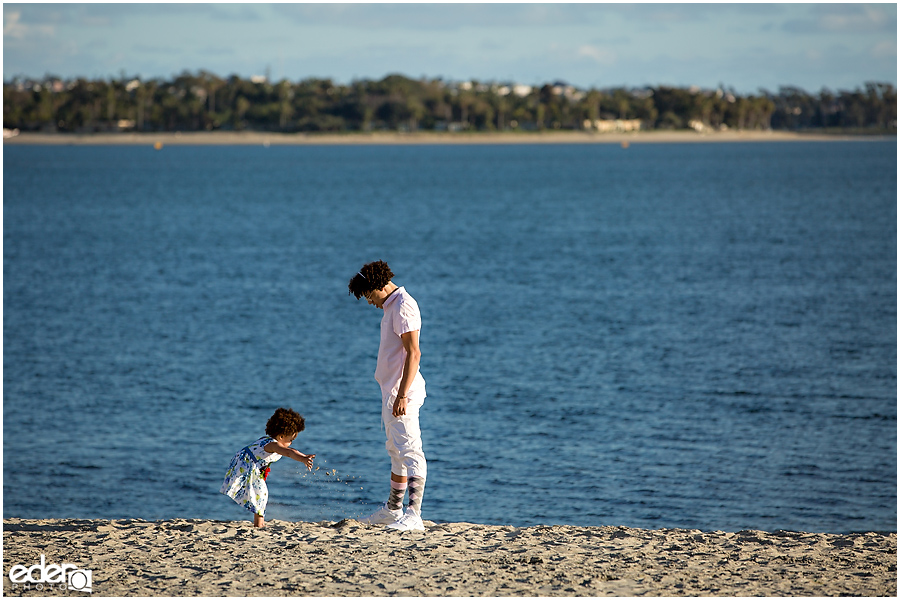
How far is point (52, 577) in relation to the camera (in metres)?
6.46

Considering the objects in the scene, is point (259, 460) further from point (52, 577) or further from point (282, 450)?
point (52, 577)

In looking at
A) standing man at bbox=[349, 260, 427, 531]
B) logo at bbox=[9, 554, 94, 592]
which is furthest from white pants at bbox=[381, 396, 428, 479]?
logo at bbox=[9, 554, 94, 592]

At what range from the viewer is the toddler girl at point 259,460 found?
7227mm

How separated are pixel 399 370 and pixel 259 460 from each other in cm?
142

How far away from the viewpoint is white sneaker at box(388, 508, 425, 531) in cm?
737

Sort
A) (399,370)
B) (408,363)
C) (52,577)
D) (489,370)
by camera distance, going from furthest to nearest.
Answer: (489,370), (399,370), (408,363), (52,577)

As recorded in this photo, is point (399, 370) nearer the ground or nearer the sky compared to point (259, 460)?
nearer the sky

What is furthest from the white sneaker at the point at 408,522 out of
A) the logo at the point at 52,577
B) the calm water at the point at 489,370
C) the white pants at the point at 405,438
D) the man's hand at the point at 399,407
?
the calm water at the point at 489,370

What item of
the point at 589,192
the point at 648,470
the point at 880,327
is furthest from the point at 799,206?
the point at 648,470

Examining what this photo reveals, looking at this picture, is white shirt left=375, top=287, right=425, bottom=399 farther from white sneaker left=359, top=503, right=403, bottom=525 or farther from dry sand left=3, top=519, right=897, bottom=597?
dry sand left=3, top=519, right=897, bottom=597

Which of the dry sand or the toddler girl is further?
the toddler girl

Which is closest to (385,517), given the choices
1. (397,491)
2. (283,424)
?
(397,491)

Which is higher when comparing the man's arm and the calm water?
the man's arm

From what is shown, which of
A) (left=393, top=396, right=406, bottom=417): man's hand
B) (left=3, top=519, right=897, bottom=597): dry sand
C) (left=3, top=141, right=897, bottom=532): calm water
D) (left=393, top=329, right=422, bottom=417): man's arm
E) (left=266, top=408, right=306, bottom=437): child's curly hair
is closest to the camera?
(left=3, top=519, right=897, bottom=597): dry sand
